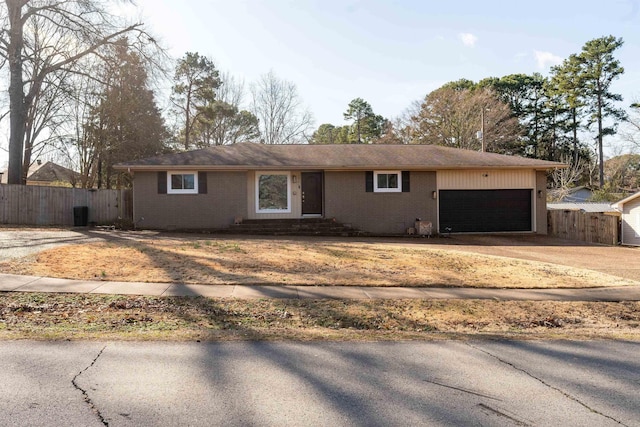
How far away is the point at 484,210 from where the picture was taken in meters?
17.8

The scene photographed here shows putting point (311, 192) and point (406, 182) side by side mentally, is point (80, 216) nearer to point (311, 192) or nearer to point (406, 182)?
point (311, 192)

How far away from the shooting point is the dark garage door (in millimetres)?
17625

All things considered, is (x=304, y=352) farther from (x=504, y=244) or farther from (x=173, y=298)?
(x=504, y=244)

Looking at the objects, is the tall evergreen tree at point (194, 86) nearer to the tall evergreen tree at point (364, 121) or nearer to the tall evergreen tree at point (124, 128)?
the tall evergreen tree at point (124, 128)

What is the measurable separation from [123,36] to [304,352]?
19225mm

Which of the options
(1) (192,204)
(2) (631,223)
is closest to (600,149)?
(2) (631,223)

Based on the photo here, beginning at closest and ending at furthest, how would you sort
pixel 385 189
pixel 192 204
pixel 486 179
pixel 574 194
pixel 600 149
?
pixel 192 204 → pixel 385 189 → pixel 486 179 → pixel 574 194 → pixel 600 149

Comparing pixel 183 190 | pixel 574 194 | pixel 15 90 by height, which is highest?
pixel 15 90

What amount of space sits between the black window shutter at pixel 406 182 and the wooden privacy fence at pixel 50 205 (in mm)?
12340

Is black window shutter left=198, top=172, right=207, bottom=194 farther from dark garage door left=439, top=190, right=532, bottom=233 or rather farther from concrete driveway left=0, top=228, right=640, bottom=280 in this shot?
dark garage door left=439, top=190, right=532, bottom=233

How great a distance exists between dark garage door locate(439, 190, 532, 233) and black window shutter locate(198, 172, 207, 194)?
9.54 metres

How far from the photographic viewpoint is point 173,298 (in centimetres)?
622

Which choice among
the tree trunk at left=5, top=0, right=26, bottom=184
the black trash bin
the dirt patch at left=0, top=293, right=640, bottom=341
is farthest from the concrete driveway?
the tree trunk at left=5, top=0, right=26, bottom=184

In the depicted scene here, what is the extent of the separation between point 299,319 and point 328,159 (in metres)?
12.3
